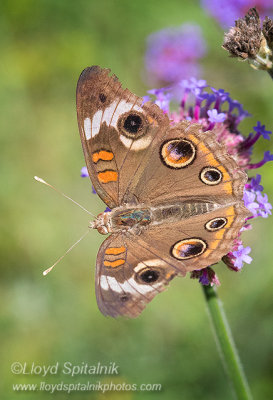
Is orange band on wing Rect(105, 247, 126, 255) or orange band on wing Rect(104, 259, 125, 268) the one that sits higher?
orange band on wing Rect(105, 247, 126, 255)

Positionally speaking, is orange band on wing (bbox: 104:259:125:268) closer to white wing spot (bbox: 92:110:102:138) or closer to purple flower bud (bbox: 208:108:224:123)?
white wing spot (bbox: 92:110:102:138)

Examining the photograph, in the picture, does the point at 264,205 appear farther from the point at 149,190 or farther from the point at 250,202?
the point at 149,190

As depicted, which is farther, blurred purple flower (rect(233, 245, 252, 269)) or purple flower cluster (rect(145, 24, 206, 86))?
purple flower cluster (rect(145, 24, 206, 86))

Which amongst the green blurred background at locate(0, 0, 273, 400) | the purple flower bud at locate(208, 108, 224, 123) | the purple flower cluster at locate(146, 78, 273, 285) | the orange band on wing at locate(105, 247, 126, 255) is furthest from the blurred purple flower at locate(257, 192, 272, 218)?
the green blurred background at locate(0, 0, 273, 400)

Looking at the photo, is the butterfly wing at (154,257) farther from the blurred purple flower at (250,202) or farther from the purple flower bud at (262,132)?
the purple flower bud at (262,132)

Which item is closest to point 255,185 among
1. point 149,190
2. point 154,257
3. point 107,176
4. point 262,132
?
point 262,132

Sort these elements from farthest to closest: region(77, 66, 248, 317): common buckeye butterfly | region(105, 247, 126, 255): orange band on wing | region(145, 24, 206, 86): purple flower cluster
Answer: region(145, 24, 206, 86): purple flower cluster → region(105, 247, 126, 255): orange band on wing → region(77, 66, 248, 317): common buckeye butterfly

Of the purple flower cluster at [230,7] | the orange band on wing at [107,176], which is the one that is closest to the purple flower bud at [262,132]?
the orange band on wing at [107,176]
